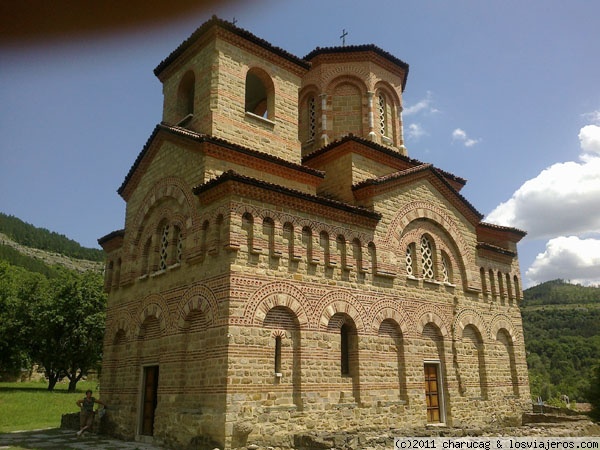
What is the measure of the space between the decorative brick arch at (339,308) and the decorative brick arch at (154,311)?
13.2 ft

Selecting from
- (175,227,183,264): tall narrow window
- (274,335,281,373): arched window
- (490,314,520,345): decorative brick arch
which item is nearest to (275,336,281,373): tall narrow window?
(274,335,281,373): arched window

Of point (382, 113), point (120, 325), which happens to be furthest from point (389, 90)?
point (120, 325)

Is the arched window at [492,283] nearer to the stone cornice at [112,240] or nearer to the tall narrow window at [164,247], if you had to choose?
the tall narrow window at [164,247]

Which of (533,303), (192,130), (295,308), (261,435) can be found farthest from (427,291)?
(533,303)

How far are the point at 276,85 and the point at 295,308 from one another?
739 cm

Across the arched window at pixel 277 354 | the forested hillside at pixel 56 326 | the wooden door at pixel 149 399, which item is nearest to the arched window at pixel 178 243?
the wooden door at pixel 149 399

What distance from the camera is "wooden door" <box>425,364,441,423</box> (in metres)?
14.3

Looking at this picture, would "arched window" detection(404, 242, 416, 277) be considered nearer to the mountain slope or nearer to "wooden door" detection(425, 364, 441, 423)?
"wooden door" detection(425, 364, 441, 423)

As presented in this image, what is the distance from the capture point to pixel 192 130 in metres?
14.2

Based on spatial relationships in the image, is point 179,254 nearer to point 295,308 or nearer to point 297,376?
point 295,308

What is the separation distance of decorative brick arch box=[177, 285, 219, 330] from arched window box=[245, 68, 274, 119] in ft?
20.2

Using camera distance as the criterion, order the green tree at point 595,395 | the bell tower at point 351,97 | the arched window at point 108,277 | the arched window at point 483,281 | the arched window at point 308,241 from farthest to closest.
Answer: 1. the bell tower at point 351,97
2. the arched window at point 483,281
3. the arched window at point 108,277
4. the green tree at point 595,395
5. the arched window at point 308,241

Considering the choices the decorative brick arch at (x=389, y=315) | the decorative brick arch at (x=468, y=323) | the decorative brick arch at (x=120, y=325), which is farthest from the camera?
the decorative brick arch at (x=468, y=323)

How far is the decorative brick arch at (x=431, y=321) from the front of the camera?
1431cm
